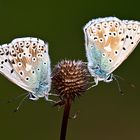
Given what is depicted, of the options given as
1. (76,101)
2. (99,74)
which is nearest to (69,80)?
(99,74)

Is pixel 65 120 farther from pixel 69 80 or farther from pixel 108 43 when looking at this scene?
pixel 108 43

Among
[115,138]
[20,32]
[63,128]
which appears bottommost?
[115,138]

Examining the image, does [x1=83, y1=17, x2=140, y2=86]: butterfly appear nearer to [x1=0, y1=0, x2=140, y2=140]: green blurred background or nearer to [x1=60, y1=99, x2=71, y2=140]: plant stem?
[x1=60, y1=99, x2=71, y2=140]: plant stem

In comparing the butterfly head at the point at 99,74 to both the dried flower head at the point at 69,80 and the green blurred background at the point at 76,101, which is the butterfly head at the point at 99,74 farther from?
the green blurred background at the point at 76,101

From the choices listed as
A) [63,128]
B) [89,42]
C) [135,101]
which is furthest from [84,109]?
[63,128]

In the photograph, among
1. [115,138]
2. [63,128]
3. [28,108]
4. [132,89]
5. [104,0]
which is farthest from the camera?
[104,0]

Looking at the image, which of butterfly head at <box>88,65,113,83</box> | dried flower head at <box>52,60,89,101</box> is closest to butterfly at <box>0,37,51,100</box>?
dried flower head at <box>52,60,89,101</box>

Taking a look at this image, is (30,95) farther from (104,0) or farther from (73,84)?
(104,0)
